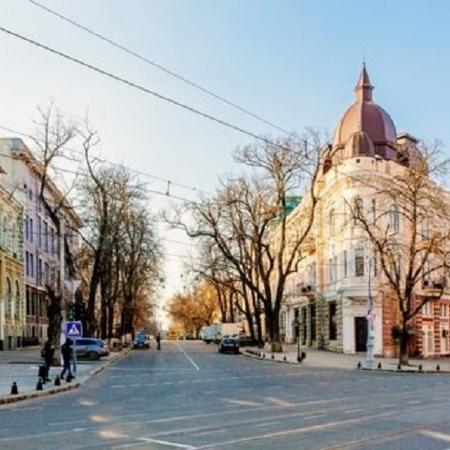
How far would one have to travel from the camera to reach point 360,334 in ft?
200

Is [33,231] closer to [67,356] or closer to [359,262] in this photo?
[359,262]

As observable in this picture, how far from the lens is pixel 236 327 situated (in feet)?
291

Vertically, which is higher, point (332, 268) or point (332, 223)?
point (332, 223)

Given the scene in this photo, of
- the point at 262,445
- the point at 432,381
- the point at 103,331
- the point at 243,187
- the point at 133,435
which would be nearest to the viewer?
the point at 262,445

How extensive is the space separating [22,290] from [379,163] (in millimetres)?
34356

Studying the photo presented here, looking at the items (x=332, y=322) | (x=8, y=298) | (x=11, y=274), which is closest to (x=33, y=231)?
(x=11, y=274)

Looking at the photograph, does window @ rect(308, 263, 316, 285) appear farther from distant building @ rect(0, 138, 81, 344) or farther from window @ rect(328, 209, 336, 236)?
distant building @ rect(0, 138, 81, 344)

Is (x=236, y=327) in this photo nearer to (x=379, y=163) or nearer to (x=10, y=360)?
(x=379, y=163)

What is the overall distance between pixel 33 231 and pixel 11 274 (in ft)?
45.2

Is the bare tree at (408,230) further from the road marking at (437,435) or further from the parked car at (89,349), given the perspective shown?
the road marking at (437,435)

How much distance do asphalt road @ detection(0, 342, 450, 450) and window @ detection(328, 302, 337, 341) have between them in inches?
1294

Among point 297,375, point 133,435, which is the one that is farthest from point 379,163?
point 133,435

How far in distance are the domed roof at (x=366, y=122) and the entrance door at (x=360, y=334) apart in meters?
13.1

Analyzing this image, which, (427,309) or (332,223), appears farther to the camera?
(332,223)
